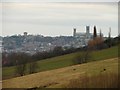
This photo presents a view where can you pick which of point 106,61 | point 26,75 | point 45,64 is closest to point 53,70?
point 45,64

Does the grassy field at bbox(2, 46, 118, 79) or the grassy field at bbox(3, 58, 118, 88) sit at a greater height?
the grassy field at bbox(2, 46, 118, 79)

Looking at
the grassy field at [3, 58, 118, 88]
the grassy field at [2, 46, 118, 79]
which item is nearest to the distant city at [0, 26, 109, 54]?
the grassy field at [3, 58, 118, 88]

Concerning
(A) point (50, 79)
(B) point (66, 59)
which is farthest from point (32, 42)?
(B) point (66, 59)

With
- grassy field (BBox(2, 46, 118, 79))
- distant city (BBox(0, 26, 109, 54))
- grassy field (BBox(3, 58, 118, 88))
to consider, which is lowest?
grassy field (BBox(3, 58, 118, 88))

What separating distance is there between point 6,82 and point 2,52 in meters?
2.95

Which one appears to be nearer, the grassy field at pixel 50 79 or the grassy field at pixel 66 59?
the grassy field at pixel 50 79

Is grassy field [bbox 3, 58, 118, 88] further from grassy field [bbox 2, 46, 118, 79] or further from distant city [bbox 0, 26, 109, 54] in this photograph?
distant city [bbox 0, 26, 109, 54]

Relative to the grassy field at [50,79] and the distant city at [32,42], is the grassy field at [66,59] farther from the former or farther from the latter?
the distant city at [32,42]

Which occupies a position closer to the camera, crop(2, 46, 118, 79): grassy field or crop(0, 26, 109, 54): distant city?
crop(0, 26, 109, 54): distant city

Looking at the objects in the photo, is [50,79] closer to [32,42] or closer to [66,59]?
[32,42]

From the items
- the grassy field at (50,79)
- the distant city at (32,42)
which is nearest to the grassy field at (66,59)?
the grassy field at (50,79)

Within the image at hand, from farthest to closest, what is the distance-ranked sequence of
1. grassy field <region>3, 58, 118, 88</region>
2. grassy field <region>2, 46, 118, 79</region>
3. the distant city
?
grassy field <region>2, 46, 118, 79</region> < grassy field <region>3, 58, 118, 88</region> < the distant city

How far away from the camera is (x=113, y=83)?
31.6 feet

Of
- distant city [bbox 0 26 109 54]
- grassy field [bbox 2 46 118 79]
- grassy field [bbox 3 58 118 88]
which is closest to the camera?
distant city [bbox 0 26 109 54]
